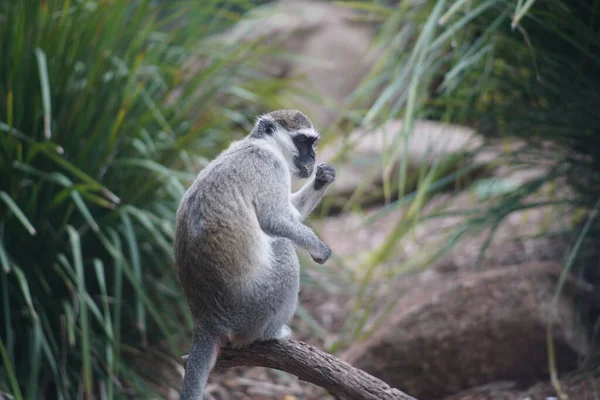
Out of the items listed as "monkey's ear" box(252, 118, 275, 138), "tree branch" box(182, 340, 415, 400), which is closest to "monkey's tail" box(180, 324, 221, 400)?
"tree branch" box(182, 340, 415, 400)

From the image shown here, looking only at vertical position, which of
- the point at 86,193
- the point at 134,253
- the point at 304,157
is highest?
the point at 304,157

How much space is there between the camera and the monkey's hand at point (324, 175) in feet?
8.69

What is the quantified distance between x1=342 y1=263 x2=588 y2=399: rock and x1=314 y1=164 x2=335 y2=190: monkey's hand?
146 cm

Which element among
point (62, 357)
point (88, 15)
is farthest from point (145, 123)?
point (62, 357)

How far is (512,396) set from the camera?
11.4 ft

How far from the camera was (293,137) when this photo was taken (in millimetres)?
2748

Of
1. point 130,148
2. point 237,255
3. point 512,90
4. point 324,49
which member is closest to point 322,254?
point 237,255

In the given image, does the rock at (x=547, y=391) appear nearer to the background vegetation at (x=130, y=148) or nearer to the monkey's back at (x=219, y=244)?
the background vegetation at (x=130, y=148)

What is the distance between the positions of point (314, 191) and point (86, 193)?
4.91 feet

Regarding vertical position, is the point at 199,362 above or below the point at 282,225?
below

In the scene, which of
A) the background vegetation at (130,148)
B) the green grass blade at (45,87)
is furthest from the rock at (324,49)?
the green grass blade at (45,87)

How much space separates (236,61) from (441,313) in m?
2.32

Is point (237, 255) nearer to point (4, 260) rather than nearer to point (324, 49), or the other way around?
point (4, 260)

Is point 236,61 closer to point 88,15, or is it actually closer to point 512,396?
point 88,15
